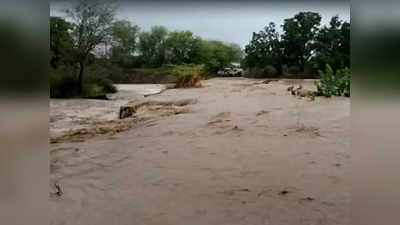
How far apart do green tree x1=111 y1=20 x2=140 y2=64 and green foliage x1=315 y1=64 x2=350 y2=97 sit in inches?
44.0

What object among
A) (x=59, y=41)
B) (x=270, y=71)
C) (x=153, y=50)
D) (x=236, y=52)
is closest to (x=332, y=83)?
(x=270, y=71)

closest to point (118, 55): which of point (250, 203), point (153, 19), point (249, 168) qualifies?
point (153, 19)

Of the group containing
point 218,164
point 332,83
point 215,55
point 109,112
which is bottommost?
point 218,164

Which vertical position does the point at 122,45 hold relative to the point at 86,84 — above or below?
above

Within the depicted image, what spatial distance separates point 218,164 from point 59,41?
1200mm

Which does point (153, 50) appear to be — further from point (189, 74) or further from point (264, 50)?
point (264, 50)

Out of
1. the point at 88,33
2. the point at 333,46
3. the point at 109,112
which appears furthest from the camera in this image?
the point at 109,112

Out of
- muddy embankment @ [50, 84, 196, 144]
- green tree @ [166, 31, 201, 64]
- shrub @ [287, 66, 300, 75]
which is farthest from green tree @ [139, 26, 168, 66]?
shrub @ [287, 66, 300, 75]

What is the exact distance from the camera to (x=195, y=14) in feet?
5.85

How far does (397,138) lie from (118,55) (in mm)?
1571

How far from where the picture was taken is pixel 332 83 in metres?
2.13

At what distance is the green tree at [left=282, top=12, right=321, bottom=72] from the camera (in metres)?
2.06

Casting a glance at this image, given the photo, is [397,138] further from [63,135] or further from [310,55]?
[63,135]

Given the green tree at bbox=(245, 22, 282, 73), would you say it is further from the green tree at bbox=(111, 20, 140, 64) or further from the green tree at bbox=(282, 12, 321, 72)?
the green tree at bbox=(111, 20, 140, 64)
